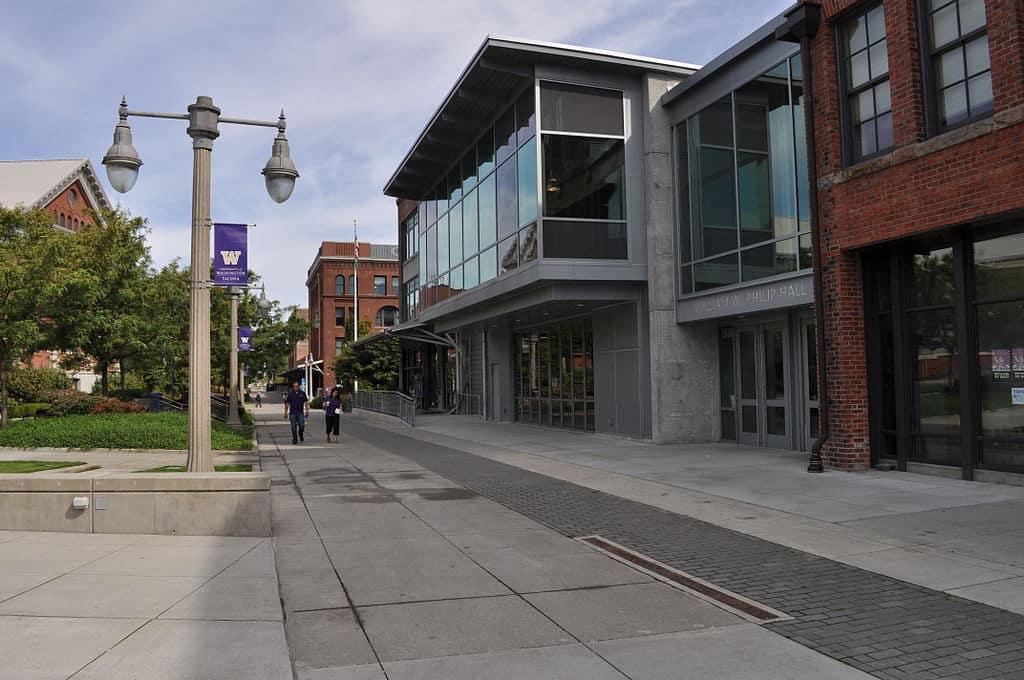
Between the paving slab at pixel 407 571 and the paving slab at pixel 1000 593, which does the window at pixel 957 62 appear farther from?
the paving slab at pixel 407 571

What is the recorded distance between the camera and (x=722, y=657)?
483 centimetres

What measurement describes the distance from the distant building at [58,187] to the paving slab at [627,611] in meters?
57.8

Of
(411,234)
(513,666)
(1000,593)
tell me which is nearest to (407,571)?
(513,666)

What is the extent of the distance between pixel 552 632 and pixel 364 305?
216 feet

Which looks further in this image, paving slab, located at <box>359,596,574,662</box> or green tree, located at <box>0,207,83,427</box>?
green tree, located at <box>0,207,83,427</box>

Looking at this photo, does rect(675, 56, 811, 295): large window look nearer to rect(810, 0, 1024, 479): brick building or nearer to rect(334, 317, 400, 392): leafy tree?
rect(810, 0, 1024, 479): brick building

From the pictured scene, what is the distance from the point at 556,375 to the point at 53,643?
20.2 metres

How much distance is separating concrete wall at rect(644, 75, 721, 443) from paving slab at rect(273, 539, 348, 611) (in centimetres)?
1145

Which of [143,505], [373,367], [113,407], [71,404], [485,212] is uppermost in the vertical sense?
[485,212]

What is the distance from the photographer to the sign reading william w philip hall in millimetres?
10391

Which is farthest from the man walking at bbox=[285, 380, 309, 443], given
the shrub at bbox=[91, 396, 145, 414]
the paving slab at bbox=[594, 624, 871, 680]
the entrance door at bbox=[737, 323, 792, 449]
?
the paving slab at bbox=[594, 624, 871, 680]

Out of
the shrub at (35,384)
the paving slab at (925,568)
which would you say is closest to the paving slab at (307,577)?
the paving slab at (925,568)

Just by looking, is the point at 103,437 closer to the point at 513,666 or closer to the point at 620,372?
the point at 620,372

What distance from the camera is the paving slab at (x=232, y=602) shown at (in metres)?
5.53
